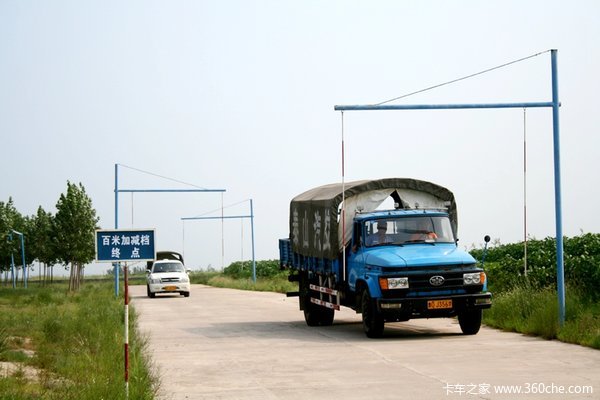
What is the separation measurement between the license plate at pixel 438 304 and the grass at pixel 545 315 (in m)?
1.90

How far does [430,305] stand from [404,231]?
2.15 meters

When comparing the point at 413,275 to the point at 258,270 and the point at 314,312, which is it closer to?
the point at 314,312

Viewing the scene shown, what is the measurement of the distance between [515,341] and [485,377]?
5.19m

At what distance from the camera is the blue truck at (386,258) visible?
1897 cm

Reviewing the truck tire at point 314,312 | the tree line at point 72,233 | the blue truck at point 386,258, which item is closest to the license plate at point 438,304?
the blue truck at point 386,258

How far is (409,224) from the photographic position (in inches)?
810

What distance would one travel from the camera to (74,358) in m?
15.8

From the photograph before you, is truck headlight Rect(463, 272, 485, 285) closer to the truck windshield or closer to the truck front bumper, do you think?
the truck front bumper

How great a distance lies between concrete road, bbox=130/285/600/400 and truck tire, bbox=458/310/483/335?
11.5 inches

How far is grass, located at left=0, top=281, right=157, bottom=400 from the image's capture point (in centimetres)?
1165

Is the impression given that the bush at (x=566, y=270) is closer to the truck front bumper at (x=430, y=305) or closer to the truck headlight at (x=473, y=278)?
the truck headlight at (x=473, y=278)

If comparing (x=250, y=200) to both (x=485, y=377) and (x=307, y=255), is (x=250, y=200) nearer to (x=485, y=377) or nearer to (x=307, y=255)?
(x=307, y=255)

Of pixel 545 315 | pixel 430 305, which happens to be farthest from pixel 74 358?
pixel 545 315

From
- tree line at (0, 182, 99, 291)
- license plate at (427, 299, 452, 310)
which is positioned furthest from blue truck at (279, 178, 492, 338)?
tree line at (0, 182, 99, 291)
